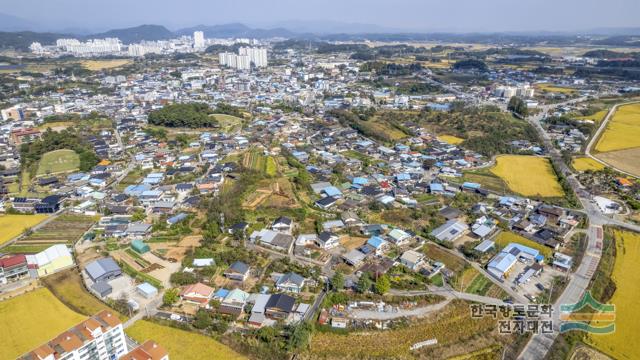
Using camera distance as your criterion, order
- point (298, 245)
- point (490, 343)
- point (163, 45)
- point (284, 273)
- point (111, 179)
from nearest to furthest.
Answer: point (490, 343)
point (284, 273)
point (298, 245)
point (111, 179)
point (163, 45)

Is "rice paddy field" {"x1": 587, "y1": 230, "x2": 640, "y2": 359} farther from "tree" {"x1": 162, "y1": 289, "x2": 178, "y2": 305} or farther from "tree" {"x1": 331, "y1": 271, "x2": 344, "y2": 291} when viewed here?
"tree" {"x1": 162, "y1": 289, "x2": 178, "y2": 305}

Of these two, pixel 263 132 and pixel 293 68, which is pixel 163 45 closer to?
pixel 293 68

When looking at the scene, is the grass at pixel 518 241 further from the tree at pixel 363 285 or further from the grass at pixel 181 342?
the grass at pixel 181 342

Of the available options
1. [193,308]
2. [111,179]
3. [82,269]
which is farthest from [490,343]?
[111,179]

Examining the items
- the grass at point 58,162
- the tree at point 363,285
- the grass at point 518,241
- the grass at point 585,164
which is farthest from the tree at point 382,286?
the grass at point 58,162

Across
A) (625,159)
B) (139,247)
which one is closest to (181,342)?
(139,247)

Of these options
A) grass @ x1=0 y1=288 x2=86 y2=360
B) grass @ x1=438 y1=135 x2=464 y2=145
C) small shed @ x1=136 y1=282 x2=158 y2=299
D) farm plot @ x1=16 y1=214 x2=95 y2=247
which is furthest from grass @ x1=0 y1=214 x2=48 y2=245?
grass @ x1=438 y1=135 x2=464 y2=145
